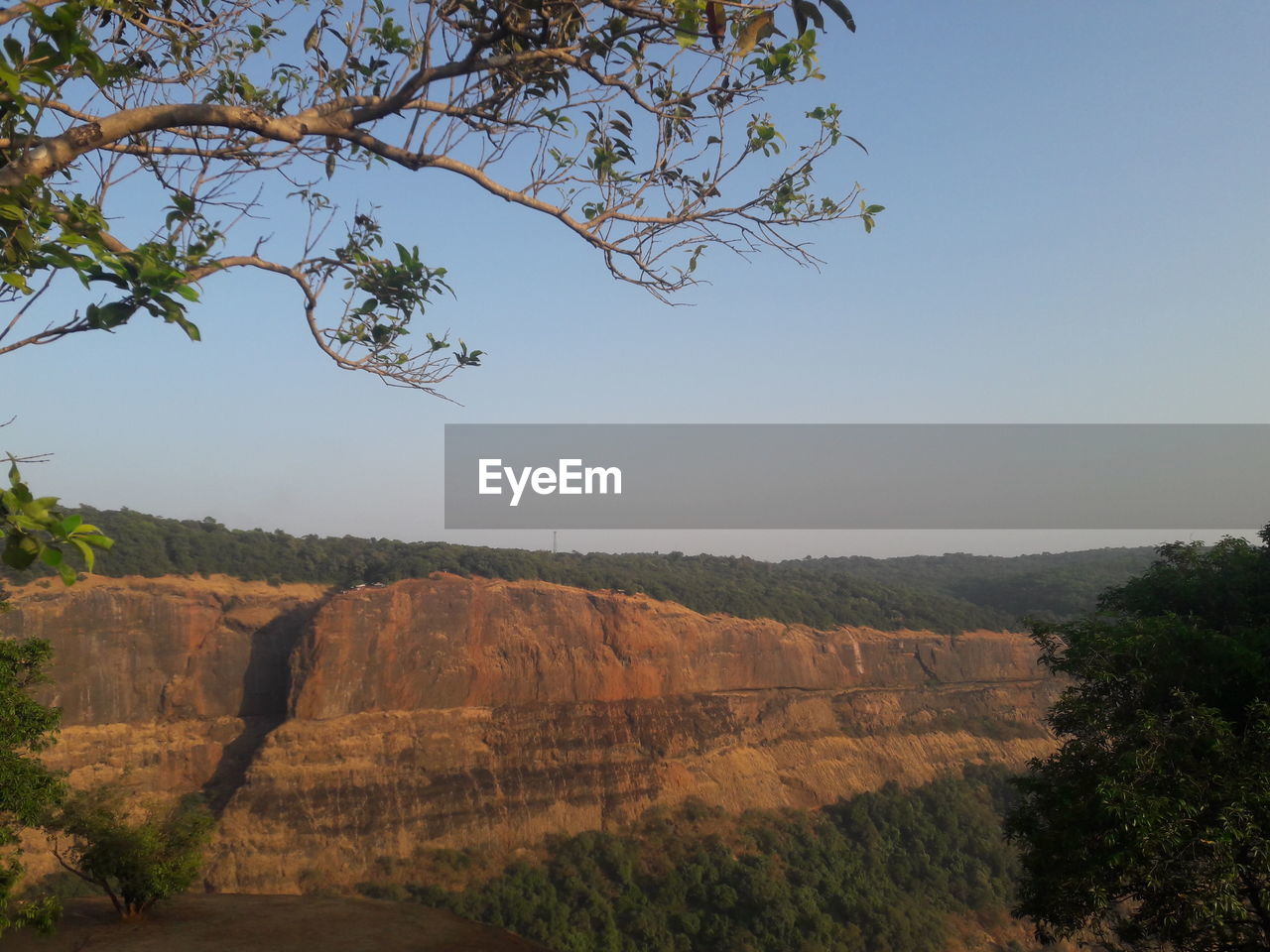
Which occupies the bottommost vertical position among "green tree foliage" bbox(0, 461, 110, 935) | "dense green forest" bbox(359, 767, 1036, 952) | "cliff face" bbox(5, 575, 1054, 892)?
"dense green forest" bbox(359, 767, 1036, 952)

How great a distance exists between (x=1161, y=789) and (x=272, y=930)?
1203 centimetres

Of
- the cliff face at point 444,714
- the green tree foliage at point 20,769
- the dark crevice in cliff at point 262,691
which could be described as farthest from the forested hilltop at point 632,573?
the green tree foliage at point 20,769

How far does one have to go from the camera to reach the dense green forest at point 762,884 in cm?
2130

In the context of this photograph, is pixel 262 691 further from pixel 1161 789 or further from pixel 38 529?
pixel 38 529

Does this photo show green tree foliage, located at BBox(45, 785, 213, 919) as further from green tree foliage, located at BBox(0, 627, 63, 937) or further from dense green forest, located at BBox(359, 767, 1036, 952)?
dense green forest, located at BBox(359, 767, 1036, 952)

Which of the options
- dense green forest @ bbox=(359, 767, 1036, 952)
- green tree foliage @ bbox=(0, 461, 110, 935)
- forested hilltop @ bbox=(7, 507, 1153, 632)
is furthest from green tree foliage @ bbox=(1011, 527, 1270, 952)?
forested hilltop @ bbox=(7, 507, 1153, 632)

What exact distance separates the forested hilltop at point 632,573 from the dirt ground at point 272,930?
16847 mm

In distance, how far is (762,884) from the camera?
2303 centimetres

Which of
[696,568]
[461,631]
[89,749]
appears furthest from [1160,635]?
[696,568]

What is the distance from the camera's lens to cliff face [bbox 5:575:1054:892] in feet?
75.9

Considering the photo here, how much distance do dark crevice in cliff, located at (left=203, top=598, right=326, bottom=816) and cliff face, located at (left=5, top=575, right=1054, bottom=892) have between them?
0.24 feet

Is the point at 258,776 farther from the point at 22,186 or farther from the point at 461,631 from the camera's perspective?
the point at 22,186

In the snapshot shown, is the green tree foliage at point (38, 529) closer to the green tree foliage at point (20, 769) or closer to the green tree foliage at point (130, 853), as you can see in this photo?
the green tree foliage at point (20, 769)

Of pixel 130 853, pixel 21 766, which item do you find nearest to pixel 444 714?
pixel 130 853
